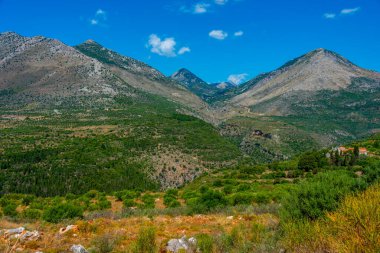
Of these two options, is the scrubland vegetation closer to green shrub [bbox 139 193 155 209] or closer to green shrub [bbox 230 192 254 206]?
green shrub [bbox 230 192 254 206]

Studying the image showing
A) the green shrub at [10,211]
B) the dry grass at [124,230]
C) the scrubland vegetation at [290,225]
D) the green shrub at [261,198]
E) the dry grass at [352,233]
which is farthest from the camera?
the green shrub at [10,211]

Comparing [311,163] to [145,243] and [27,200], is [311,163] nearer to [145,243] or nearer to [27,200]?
[27,200]

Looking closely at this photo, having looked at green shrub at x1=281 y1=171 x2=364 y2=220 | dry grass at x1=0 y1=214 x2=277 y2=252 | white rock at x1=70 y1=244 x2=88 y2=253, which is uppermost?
green shrub at x1=281 y1=171 x2=364 y2=220

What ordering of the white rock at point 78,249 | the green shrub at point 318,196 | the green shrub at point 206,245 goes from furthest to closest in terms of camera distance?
the green shrub at point 318,196, the white rock at point 78,249, the green shrub at point 206,245

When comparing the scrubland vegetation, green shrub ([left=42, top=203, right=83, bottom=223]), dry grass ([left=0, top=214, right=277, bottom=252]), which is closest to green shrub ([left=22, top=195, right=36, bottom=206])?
the scrubland vegetation

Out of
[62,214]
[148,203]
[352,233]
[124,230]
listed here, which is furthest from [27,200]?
[352,233]

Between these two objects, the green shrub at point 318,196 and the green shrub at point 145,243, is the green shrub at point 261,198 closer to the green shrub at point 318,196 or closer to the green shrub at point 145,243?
the green shrub at point 318,196

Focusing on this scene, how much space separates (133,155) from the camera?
374 feet

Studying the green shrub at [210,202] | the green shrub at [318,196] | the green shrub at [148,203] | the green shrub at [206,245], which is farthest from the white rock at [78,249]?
the green shrub at [148,203]

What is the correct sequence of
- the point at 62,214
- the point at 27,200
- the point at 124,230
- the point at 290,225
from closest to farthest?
the point at 290,225 < the point at 124,230 < the point at 62,214 < the point at 27,200

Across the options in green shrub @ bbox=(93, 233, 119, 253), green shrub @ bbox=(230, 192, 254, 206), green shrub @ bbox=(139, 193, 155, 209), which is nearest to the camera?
green shrub @ bbox=(93, 233, 119, 253)

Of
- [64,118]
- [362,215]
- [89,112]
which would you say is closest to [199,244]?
[362,215]

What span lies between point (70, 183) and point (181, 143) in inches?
2433

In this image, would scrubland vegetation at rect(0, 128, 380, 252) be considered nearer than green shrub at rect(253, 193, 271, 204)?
Yes
